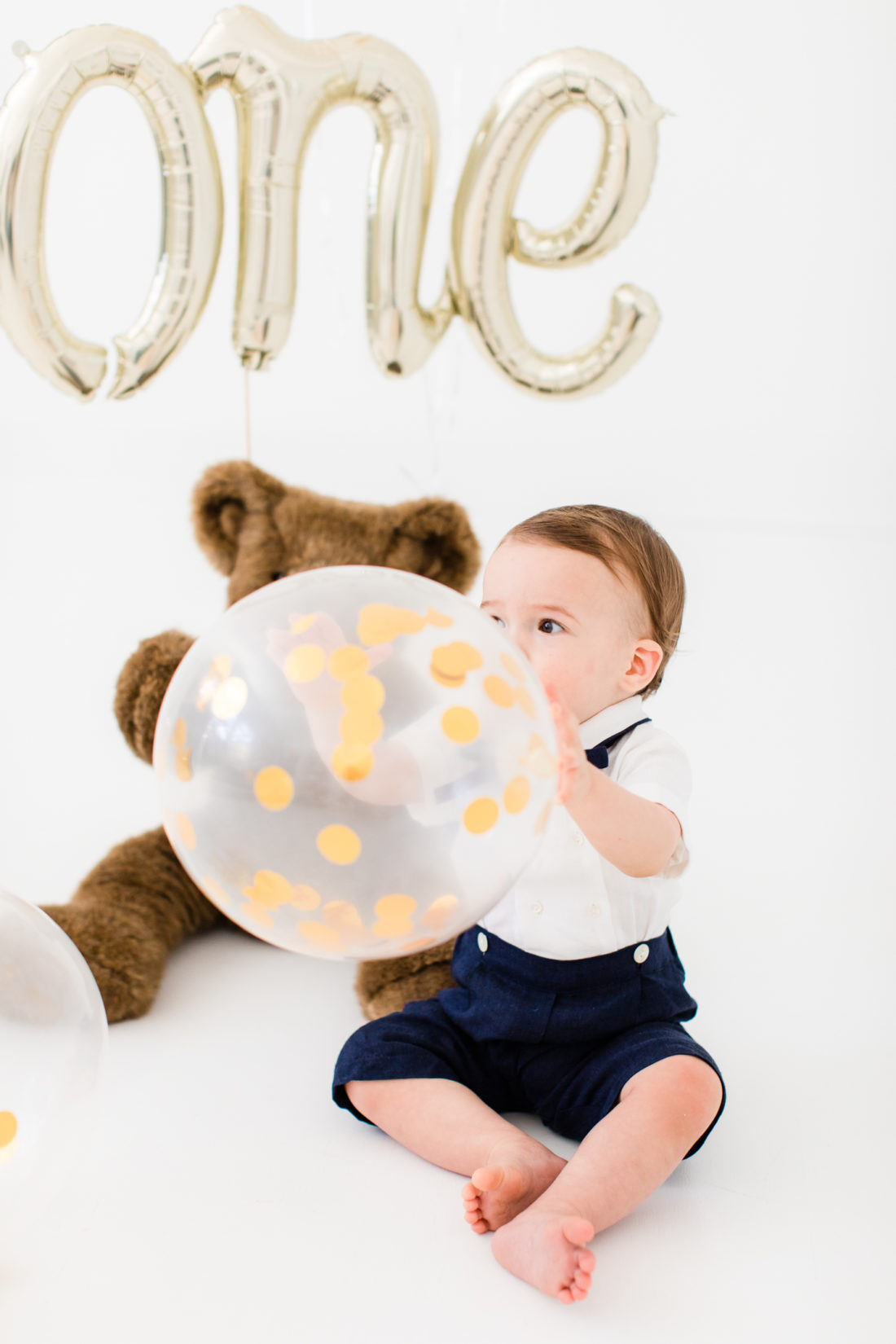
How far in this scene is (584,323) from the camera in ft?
10.4

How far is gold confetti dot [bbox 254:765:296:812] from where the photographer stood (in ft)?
2.34

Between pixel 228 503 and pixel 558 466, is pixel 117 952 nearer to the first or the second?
pixel 228 503

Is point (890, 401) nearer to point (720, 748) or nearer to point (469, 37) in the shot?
point (469, 37)

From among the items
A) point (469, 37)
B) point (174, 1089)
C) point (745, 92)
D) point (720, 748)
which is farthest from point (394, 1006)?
point (745, 92)

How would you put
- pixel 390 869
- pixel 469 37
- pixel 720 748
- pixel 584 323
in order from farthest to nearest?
pixel 584 323 < pixel 469 37 < pixel 720 748 < pixel 390 869

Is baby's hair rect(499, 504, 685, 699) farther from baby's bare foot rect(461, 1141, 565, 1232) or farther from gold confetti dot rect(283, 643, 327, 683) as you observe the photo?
baby's bare foot rect(461, 1141, 565, 1232)

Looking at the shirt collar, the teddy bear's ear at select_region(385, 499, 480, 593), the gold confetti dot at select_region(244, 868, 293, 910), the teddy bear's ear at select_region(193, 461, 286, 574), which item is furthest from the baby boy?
the teddy bear's ear at select_region(193, 461, 286, 574)

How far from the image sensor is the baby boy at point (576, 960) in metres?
0.89

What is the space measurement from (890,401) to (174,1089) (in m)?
2.93

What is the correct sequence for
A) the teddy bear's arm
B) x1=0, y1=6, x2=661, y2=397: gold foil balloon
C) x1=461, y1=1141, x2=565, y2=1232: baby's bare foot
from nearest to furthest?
1. x1=461, y1=1141, x2=565, y2=1232: baby's bare foot
2. x1=0, y1=6, x2=661, y2=397: gold foil balloon
3. the teddy bear's arm

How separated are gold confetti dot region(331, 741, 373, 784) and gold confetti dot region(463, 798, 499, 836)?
66mm

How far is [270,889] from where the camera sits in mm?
739

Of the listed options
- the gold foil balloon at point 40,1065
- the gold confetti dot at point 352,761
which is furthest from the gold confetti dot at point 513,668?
the gold foil balloon at point 40,1065

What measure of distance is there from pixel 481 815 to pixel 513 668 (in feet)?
0.32
